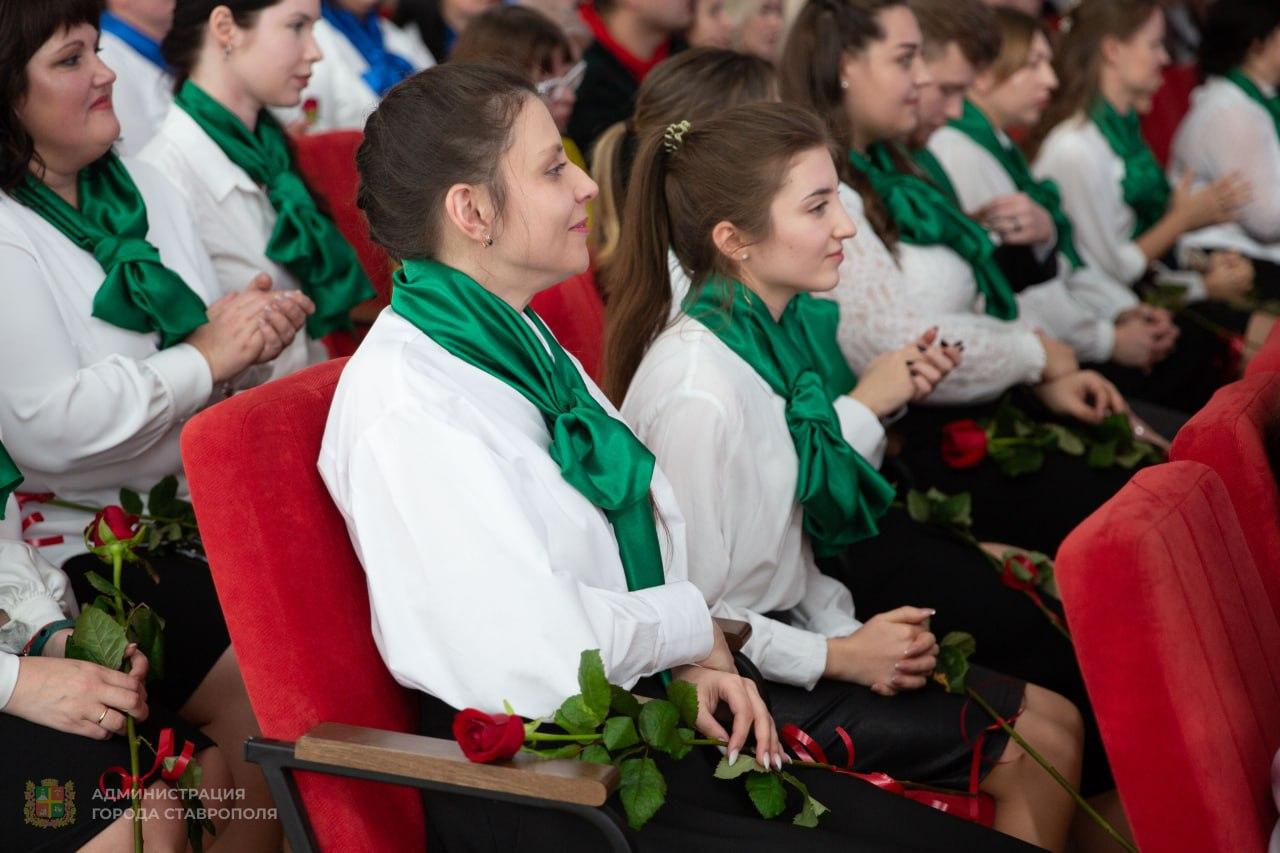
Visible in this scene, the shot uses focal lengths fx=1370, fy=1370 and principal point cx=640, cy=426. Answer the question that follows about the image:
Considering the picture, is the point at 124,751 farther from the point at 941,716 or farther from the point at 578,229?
the point at 941,716

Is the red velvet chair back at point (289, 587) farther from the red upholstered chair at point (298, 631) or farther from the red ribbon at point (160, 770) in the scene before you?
the red ribbon at point (160, 770)

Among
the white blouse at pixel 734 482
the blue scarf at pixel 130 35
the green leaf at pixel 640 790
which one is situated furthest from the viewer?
the blue scarf at pixel 130 35

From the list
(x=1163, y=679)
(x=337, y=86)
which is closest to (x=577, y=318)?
(x=1163, y=679)

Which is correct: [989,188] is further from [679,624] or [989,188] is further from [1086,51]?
[679,624]

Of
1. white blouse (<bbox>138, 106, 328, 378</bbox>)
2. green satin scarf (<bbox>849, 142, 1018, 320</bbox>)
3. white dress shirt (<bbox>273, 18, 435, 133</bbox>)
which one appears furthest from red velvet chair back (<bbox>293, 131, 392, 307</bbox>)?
green satin scarf (<bbox>849, 142, 1018, 320</bbox>)

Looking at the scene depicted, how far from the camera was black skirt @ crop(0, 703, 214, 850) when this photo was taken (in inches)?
63.8

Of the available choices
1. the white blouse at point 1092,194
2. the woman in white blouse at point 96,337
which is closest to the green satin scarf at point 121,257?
the woman in white blouse at point 96,337

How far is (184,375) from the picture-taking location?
2246mm

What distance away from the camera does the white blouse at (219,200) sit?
266 cm

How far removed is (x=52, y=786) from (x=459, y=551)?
59cm

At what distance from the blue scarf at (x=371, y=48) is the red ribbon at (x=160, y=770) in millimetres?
2676

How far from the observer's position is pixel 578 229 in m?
1.81

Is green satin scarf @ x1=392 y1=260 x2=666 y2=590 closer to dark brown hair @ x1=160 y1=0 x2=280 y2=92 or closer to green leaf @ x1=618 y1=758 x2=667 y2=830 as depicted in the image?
green leaf @ x1=618 y1=758 x2=667 y2=830

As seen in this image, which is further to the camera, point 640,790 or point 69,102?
point 69,102
